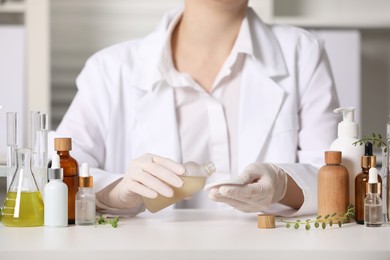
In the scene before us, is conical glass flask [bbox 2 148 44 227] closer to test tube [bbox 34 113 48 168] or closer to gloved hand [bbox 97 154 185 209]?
test tube [bbox 34 113 48 168]

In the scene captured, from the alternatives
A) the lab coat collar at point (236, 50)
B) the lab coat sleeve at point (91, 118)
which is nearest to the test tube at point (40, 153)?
the lab coat sleeve at point (91, 118)

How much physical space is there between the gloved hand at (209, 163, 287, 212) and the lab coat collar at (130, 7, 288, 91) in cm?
49

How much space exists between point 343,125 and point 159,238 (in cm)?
49

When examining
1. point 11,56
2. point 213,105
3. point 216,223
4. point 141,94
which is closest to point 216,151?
point 213,105

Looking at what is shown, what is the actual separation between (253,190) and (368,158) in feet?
0.78

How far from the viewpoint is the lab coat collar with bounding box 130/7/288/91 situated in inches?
82.2

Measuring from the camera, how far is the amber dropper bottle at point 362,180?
1531 millimetres

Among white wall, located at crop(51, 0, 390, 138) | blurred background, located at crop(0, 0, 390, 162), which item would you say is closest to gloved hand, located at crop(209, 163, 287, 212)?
blurred background, located at crop(0, 0, 390, 162)

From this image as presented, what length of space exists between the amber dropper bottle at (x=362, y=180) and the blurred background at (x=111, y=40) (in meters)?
1.76

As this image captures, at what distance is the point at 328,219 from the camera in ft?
5.03

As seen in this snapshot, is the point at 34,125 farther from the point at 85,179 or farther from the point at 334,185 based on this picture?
the point at 334,185

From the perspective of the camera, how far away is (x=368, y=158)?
1531 mm

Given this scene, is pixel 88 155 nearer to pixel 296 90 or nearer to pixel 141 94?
pixel 141 94

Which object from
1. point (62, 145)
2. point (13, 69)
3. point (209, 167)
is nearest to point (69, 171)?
point (62, 145)
